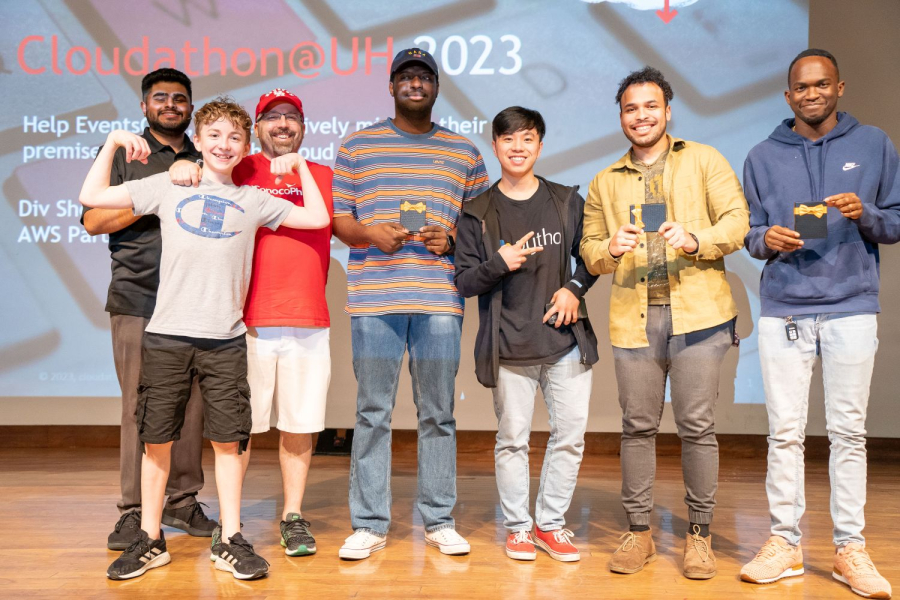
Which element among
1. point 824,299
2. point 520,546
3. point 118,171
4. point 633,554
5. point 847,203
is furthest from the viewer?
→ point 118,171

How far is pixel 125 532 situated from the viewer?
2.88 m

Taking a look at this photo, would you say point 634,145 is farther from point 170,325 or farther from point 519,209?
point 170,325

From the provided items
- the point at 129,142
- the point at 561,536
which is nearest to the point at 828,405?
the point at 561,536

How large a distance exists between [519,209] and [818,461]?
10.4 feet

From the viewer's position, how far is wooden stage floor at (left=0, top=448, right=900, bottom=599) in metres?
2.43

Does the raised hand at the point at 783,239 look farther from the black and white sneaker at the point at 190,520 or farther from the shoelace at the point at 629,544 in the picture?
the black and white sneaker at the point at 190,520

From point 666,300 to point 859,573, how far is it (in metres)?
1.05

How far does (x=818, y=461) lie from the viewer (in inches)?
189

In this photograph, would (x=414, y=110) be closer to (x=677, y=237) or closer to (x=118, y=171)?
(x=677, y=237)

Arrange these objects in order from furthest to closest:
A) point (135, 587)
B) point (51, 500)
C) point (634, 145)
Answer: point (51, 500) → point (634, 145) → point (135, 587)

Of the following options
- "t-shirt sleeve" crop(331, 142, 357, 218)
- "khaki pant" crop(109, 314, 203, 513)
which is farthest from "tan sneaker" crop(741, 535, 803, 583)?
"khaki pant" crop(109, 314, 203, 513)

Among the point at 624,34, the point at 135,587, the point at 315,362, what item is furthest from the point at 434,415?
the point at 624,34

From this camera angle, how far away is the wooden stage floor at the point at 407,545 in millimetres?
2430

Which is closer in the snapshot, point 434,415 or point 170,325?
point 170,325
